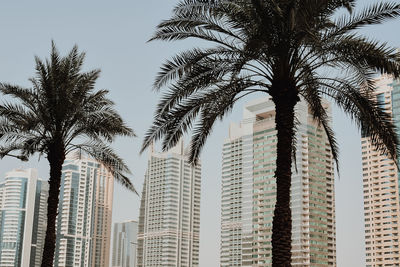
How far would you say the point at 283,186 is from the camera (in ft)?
43.7

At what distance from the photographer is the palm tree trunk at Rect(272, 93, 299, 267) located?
1297 centimetres

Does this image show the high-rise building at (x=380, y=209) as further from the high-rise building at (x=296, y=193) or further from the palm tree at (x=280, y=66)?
the palm tree at (x=280, y=66)

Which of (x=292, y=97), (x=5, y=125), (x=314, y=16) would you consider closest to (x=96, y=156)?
(x=5, y=125)

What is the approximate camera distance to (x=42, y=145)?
2000 cm

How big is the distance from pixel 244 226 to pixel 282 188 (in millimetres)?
168697

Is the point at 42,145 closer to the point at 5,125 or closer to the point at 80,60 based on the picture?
the point at 5,125

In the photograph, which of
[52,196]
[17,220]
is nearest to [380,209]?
[17,220]

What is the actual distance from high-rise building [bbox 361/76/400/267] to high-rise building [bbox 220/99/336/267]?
10.7m

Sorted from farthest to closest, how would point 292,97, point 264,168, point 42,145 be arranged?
1. point 264,168
2. point 42,145
3. point 292,97

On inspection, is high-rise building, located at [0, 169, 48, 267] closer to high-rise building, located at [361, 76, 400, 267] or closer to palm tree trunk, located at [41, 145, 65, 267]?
high-rise building, located at [361, 76, 400, 267]

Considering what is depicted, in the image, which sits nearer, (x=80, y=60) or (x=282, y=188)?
(x=282, y=188)

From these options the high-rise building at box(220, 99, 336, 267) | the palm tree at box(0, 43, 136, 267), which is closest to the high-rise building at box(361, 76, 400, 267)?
the high-rise building at box(220, 99, 336, 267)

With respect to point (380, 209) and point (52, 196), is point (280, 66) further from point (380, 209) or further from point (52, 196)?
point (380, 209)

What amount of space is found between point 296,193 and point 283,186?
522ft
